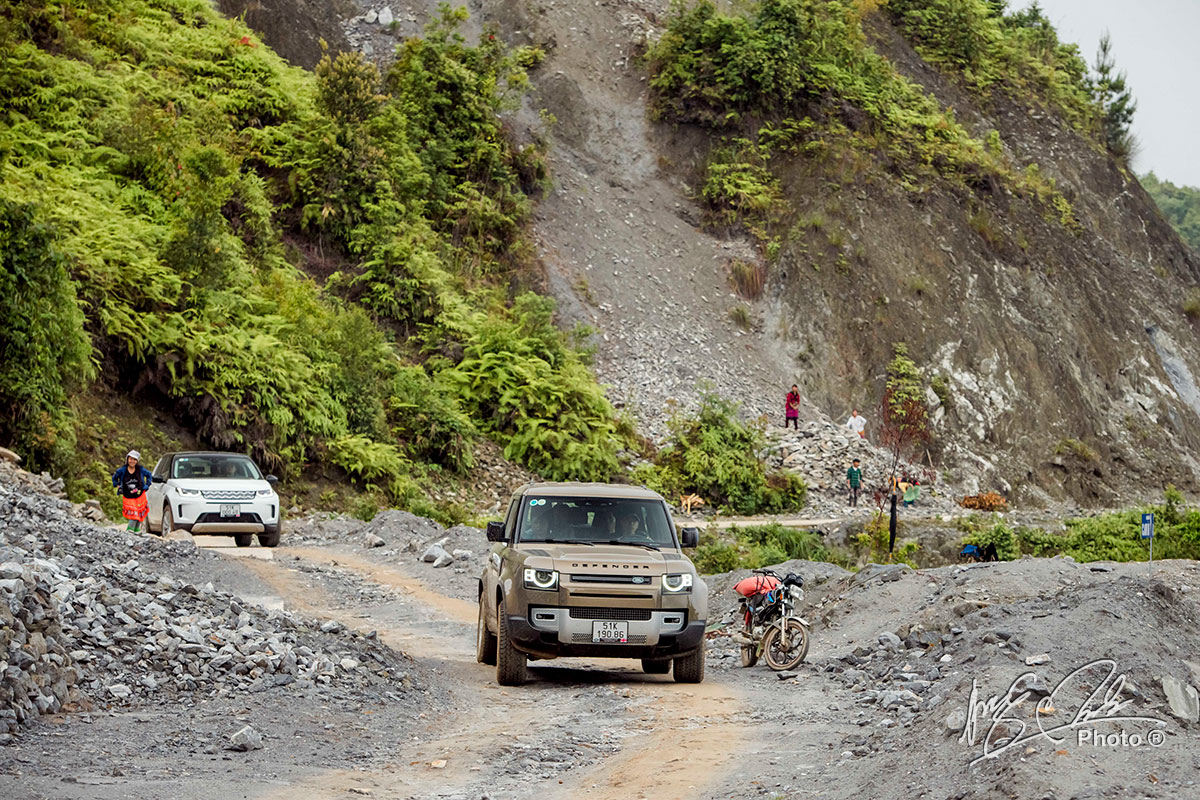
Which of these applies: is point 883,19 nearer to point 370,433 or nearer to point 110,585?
point 370,433

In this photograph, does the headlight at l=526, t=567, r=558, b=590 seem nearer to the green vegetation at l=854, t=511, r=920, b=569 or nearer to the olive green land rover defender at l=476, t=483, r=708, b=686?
the olive green land rover defender at l=476, t=483, r=708, b=686

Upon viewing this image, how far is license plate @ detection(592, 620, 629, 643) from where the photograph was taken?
11.6 metres

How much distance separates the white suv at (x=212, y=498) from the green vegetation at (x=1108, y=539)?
49.1ft

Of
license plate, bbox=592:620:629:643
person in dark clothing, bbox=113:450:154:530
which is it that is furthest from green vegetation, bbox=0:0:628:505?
license plate, bbox=592:620:629:643

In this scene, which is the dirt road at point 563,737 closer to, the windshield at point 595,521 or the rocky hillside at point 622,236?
the windshield at point 595,521

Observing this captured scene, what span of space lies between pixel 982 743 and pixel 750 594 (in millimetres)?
6115

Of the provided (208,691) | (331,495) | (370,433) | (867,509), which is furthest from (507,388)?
(208,691)

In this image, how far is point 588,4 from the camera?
57406 mm

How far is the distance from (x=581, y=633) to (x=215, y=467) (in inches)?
504

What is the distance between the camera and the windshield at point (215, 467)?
22.2m

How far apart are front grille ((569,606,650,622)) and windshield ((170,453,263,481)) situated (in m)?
12.3

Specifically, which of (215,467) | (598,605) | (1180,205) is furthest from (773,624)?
(1180,205)

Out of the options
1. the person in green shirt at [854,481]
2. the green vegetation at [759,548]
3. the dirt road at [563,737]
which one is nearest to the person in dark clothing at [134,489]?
the dirt road at [563,737]

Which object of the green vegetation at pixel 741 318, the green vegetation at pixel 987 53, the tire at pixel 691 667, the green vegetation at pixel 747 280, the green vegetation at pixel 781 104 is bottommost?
the tire at pixel 691 667
